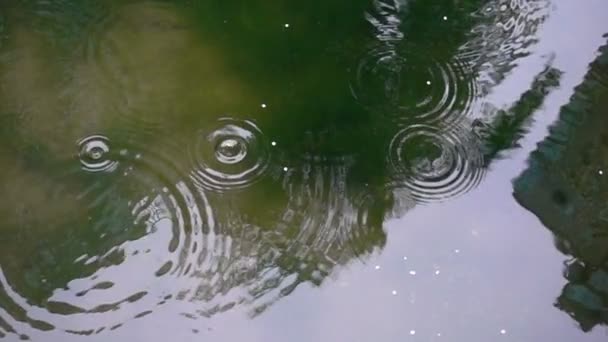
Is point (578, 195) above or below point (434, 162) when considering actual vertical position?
below

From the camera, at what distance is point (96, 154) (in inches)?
72.5

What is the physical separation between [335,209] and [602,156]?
25.3 inches

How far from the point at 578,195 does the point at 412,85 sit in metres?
0.46

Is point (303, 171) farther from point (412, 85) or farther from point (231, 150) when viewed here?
point (412, 85)

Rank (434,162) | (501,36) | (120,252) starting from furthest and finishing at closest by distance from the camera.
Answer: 1. (501,36)
2. (434,162)
3. (120,252)

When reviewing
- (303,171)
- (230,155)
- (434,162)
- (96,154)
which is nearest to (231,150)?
(230,155)

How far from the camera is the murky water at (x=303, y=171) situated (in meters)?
1.72

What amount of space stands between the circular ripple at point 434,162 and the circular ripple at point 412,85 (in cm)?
5

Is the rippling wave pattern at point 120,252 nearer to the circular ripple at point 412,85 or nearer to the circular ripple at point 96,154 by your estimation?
the circular ripple at point 96,154

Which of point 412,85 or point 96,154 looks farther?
point 412,85

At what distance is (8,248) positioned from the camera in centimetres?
174

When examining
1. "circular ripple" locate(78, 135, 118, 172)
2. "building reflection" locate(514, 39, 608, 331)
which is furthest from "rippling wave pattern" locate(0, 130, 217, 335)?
"building reflection" locate(514, 39, 608, 331)

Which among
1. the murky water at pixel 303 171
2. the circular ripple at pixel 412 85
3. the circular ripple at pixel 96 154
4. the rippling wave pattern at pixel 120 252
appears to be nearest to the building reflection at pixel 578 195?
the murky water at pixel 303 171

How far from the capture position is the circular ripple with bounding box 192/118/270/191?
1.83 metres
